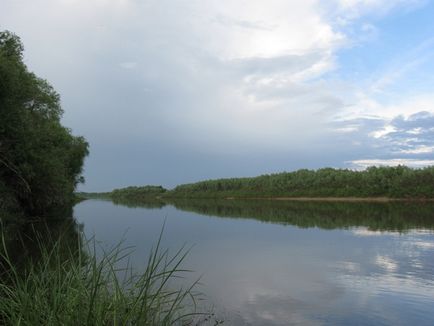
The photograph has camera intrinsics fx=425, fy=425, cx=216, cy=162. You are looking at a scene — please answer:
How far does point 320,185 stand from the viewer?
97875 mm

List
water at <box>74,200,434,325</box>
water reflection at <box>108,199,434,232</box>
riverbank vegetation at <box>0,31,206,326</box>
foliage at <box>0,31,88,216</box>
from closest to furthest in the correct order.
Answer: riverbank vegetation at <box>0,31,206,326</box>, water at <box>74,200,434,325</box>, foliage at <box>0,31,88,216</box>, water reflection at <box>108,199,434,232</box>

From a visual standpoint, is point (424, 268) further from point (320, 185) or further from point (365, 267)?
point (320, 185)

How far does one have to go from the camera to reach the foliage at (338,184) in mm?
79562

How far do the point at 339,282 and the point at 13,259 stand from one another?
12230 mm

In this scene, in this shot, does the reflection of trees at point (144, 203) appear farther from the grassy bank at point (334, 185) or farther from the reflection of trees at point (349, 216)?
the reflection of trees at point (349, 216)

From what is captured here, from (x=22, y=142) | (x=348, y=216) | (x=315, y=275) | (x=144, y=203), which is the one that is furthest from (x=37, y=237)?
(x=144, y=203)

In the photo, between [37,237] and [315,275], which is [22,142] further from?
[37,237]

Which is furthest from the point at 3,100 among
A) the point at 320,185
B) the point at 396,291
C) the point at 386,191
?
the point at 320,185

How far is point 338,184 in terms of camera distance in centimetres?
9394

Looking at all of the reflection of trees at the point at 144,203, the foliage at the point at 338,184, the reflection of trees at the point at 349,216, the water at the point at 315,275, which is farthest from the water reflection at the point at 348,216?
the reflection of trees at the point at 144,203

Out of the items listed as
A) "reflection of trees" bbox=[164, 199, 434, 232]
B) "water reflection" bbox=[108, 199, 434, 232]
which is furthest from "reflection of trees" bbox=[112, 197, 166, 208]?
"reflection of trees" bbox=[164, 199, 434, 232]

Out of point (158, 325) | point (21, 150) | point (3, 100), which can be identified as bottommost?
point (158, 325)

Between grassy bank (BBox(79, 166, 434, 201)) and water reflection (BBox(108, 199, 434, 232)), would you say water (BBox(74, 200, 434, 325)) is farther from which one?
grassy bank (BBox(79, 166, 434, 201))

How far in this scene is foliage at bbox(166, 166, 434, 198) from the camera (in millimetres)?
79562
